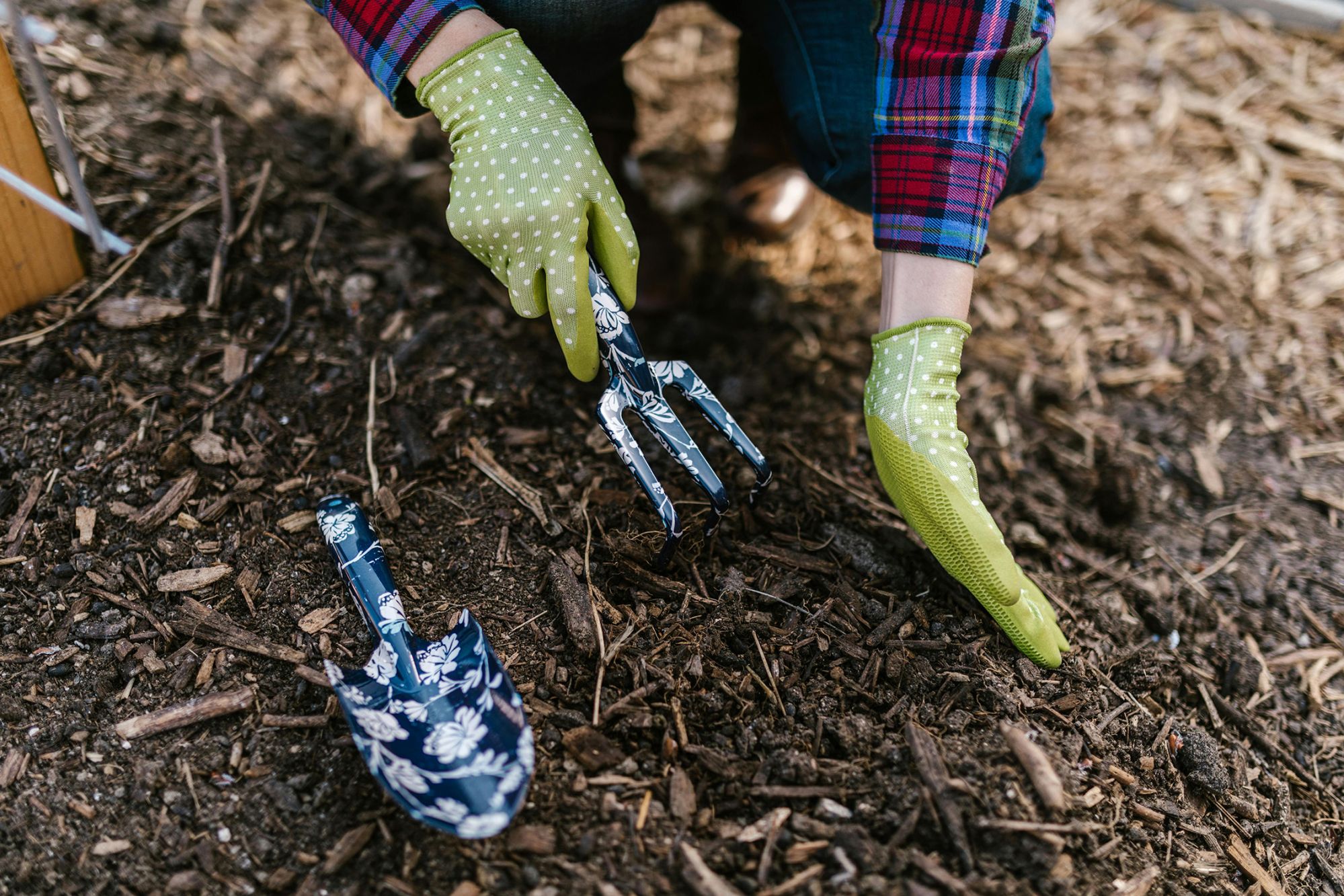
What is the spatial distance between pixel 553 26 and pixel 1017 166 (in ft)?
3.24

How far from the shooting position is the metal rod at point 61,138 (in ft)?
5.28

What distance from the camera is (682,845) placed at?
1.29 m

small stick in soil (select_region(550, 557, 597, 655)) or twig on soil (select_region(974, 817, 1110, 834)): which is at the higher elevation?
small stick in soil (select_region(550, 557, 597, 655))

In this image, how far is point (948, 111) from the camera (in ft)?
5.19

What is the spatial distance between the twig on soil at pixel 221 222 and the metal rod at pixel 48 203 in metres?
0.20

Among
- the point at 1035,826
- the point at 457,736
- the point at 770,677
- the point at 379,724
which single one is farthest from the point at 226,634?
the point at 1035,826

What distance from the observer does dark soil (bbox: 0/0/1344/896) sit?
1319 millimetres

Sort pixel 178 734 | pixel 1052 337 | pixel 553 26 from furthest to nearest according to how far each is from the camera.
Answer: pixel 1052 337 < pixel 553 26 < pixel 178 734

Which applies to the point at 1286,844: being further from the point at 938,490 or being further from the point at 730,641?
the point at 730,641

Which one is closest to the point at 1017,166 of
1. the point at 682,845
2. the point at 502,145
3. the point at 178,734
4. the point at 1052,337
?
the point at 1052,337

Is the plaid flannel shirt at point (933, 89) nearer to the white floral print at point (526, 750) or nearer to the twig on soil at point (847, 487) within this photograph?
the twig on soil at point (847, 487)

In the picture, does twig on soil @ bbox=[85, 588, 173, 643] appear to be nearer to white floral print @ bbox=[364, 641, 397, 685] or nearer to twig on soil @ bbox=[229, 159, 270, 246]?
white floral print @ bbox=[364, 641, 397, 685]

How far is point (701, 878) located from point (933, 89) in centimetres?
131

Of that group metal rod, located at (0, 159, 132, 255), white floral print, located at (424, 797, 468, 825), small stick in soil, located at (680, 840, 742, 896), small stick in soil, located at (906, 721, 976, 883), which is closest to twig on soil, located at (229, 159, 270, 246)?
metal rod, located at (0, 159, 132, 255)
